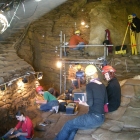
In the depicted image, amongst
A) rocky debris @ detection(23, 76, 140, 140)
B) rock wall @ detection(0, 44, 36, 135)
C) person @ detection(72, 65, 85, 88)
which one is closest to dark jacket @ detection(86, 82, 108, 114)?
rocky debris @ detection(23, 76, 140, 140)

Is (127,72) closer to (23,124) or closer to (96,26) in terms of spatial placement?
(96,26)

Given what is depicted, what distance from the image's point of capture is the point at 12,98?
8789 millimetres

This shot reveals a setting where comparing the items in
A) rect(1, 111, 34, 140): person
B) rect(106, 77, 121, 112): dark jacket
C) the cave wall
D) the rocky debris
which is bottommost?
rect(1, 111, 34, 140): person

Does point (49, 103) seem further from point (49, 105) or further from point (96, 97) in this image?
point (96, 97)

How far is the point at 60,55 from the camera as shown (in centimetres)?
1149

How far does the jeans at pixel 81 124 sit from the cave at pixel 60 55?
0.14 metres

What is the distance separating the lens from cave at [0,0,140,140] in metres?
5.44

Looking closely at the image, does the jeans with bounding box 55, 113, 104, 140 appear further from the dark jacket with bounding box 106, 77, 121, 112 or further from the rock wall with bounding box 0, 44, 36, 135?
the rock wall with bounding box 0, 44, 36, 135

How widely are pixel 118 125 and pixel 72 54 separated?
9507 millimetres

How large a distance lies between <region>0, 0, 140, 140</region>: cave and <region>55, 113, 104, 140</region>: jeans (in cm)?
14

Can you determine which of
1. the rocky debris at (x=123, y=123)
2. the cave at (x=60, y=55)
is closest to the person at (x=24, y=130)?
→ the cave at (x=60, y=55)

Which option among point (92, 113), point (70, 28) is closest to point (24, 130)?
point (92, 113)

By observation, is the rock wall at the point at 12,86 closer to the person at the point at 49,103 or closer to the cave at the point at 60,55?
the cave at the point at 60,55

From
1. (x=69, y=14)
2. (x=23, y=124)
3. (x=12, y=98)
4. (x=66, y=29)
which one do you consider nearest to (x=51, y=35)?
(x=66, y=29)
